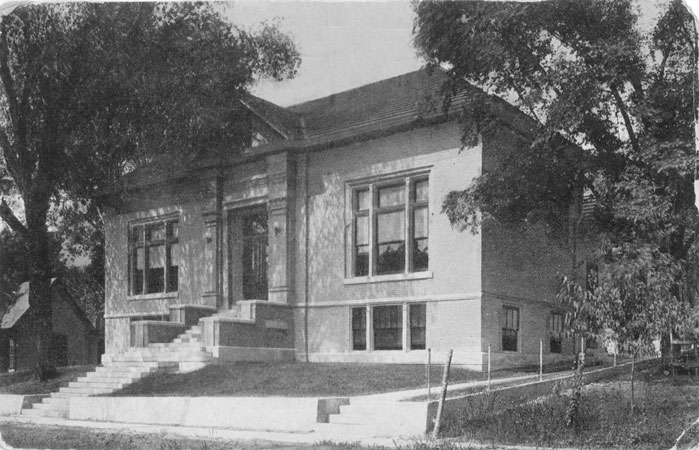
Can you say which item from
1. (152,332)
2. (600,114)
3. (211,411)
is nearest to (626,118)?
(600,114)

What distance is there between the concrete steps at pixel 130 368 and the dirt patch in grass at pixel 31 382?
0.66 metres

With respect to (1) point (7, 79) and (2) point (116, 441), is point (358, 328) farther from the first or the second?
(1) point (7, 79)

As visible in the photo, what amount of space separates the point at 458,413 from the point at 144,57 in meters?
11.1

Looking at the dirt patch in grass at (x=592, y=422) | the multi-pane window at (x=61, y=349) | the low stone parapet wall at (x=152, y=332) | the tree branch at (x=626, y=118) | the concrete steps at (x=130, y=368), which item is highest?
the tree branch at (x=626, y=118)

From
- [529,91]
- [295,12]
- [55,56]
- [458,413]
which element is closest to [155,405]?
[458,413]

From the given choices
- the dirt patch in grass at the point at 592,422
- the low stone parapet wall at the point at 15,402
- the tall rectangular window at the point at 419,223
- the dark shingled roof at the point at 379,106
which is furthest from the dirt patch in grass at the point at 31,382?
the dirt patch in grass at the point at 592,422

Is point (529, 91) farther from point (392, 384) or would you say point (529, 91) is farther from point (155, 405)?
point (155, 405)

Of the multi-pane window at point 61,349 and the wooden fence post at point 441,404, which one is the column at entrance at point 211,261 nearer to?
the multi-pane window at point 61,349

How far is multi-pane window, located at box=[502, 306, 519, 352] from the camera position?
20.9m

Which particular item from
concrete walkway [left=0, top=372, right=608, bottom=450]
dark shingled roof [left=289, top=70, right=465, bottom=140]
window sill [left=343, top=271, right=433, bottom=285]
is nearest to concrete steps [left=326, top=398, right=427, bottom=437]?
concrete walkway [left=0, top=372, right=608, bottom=450]

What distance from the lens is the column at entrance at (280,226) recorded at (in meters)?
23.3

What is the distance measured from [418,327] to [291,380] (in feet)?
14.6

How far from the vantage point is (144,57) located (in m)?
18.8

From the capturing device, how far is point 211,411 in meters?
15.0
